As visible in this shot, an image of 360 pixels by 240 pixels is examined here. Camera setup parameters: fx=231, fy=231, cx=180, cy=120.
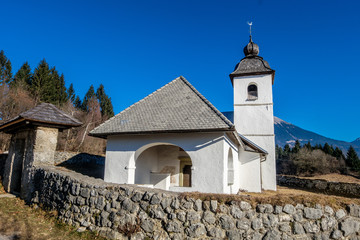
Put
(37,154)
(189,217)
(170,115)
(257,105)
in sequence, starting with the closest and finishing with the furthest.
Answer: (189,217) → (37,154) → (170,115) → (257,105)

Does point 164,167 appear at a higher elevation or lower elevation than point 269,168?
lower

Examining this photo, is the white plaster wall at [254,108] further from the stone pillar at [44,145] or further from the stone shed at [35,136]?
the stone pillar at [44,145]

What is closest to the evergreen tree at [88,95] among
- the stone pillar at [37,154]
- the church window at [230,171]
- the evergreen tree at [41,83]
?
the evergreen tree at [41,83]

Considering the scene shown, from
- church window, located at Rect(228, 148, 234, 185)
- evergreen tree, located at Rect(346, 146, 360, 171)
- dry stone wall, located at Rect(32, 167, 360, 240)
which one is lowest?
dry stone wall, located at Rect(32, 167, 360, 240)

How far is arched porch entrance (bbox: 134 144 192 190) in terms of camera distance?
37.8ft

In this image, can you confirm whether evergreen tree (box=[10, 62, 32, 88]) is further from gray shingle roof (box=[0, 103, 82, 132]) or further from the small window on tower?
the small window on tower

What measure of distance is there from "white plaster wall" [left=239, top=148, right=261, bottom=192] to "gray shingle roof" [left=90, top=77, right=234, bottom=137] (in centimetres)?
666

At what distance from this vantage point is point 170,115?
9.78 metres

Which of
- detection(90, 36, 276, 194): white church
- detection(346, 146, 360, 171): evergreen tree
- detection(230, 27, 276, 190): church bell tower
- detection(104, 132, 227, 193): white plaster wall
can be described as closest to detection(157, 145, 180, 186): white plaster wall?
detection(90, 36, 276, 194): white church

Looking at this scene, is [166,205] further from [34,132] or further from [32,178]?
[34,132]

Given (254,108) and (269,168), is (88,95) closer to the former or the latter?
(254,108)

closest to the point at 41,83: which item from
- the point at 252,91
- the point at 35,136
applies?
the point at 35,136

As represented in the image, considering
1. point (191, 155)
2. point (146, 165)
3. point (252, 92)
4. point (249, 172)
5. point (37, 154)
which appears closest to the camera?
point (191, 155)

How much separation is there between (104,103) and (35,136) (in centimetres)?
2879
